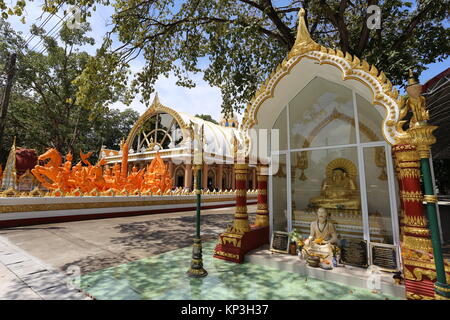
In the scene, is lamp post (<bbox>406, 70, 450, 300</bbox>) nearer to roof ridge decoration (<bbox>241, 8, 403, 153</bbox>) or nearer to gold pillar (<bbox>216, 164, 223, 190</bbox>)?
roof ridge decoration (<bbox>241, 8, 403, 153</bbox>)

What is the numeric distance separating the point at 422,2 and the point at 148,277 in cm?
1265

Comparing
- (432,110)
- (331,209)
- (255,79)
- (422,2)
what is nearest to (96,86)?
(255,79)

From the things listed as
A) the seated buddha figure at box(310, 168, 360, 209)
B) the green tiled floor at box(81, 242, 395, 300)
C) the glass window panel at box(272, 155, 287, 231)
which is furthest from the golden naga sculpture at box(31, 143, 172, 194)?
the seated buddha figure at box(310, 168, 360, 209)

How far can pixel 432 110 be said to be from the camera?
5.91 meters

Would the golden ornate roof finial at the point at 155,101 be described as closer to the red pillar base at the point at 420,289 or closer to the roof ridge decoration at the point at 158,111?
the roof ridge decoration at the point at 158,111

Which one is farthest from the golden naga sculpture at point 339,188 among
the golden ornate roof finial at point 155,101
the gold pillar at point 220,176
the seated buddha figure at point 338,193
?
the golden ornate roof finial at point 155,101

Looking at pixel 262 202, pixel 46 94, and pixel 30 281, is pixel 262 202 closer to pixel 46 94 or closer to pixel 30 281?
pixel 30 281

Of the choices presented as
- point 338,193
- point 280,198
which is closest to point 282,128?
point 280,198

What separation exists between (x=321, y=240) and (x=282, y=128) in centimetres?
308

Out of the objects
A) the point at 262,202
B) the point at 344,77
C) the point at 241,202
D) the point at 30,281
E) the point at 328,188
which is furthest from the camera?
the point at 262,202

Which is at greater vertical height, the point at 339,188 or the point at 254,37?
the point at 254,37

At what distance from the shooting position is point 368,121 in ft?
17.0

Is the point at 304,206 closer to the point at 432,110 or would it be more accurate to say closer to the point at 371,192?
the point at 371,192

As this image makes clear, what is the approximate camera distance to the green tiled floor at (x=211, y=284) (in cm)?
364
